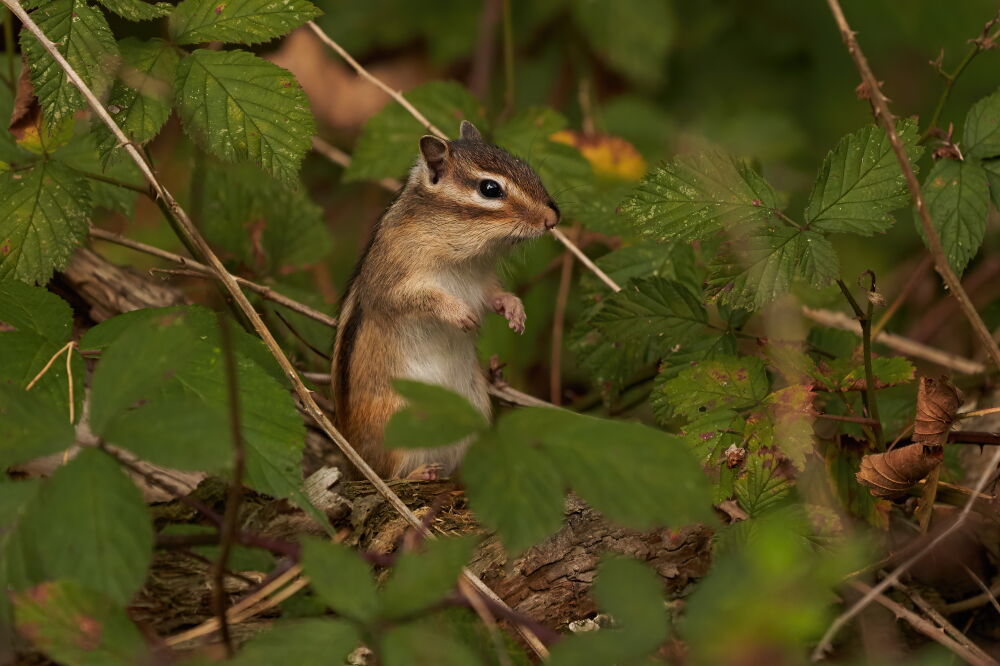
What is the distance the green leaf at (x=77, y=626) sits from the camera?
1.67 metres

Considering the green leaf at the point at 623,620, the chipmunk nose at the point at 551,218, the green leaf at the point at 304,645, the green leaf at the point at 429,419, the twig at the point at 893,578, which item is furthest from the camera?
the chipmunk nose at the point at 551,218

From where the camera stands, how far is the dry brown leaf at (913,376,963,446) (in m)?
2.64

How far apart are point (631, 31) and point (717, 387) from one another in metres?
3.06

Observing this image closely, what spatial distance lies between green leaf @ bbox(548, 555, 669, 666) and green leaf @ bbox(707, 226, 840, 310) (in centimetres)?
121

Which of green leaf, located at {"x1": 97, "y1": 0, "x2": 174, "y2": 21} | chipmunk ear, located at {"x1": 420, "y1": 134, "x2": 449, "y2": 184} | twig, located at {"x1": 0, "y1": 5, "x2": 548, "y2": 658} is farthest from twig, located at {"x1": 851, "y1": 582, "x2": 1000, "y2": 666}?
green leaf, located at {"x1": 97, "y1": 0, "x2": 174, "y2": 21}

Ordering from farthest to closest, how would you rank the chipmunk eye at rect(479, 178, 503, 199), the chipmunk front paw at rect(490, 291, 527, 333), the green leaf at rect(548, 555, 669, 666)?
the chipmunk front paw at rect(490, 291, 527, 333) → the chipmunk eye at rect(479, 178, 503, 199) → the green leaf at rect(548, 555, 669, 666)

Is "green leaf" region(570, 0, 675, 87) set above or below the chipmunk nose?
above

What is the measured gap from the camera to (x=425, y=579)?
163 centimetres

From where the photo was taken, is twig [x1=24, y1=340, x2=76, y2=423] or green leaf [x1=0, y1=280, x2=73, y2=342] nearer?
twig [x1=24, y1=340, x2=76, y2=423]

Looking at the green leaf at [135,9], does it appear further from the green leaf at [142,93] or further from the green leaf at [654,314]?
the green leaf at [654,314]

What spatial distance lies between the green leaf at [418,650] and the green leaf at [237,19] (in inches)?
66.9

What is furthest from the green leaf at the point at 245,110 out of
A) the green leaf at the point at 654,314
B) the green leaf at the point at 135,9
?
the green leaf at the point at 654,314

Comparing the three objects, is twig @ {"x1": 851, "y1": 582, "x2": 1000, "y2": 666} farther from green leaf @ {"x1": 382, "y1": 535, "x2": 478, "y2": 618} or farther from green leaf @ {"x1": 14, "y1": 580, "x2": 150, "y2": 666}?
green leaf @ {"x1": 14, "y1": 580, "x2": 150, "y2": 666}

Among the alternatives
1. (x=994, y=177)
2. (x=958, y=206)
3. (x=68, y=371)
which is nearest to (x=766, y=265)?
(x=958, y=206)
